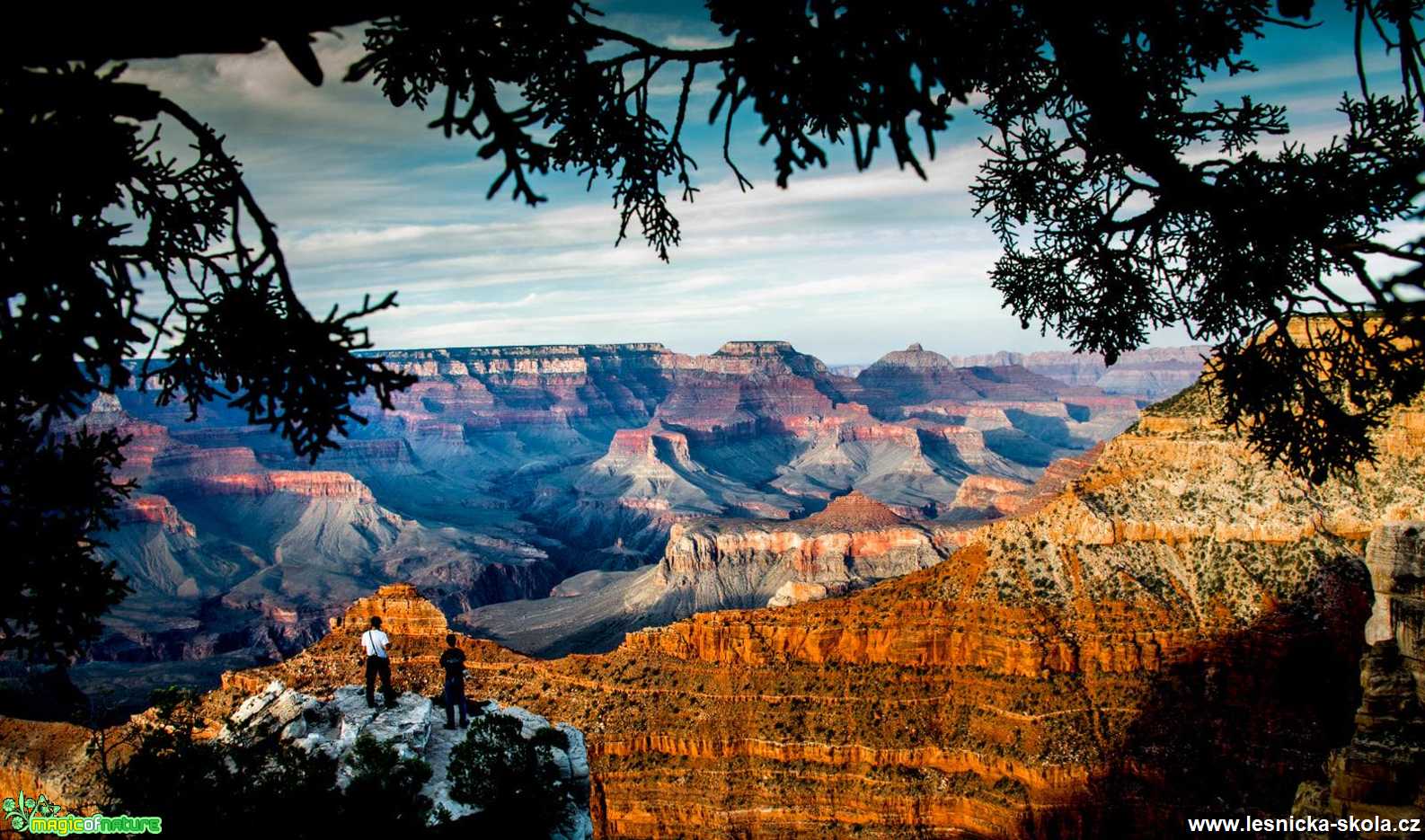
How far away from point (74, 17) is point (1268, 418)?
25.5ft

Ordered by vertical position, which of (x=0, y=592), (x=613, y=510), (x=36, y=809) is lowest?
(x=613, y=510)

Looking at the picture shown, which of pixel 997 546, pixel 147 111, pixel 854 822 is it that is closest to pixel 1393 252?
pixel 147 111

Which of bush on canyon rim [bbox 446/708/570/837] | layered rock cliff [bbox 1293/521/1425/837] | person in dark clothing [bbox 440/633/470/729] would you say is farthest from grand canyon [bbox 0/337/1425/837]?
layered rock cliff [bbox 1293/521/1425/837]

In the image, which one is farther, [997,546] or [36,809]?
[997,546]

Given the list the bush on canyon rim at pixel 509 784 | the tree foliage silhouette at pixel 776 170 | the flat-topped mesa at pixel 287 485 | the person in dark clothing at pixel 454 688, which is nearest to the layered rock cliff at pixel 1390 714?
the tree foliage silhouette at pixel 776 170

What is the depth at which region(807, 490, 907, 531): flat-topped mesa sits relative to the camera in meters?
87.5

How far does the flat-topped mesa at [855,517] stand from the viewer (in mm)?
87500

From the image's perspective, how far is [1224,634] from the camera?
25.9m

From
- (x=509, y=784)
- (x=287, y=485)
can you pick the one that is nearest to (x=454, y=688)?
(x=509, y=784)

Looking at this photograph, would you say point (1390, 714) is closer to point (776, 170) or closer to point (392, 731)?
point (776, 170)

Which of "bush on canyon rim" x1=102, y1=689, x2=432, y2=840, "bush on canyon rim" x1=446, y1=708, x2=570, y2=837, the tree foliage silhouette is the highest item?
the tree foliage silhouette

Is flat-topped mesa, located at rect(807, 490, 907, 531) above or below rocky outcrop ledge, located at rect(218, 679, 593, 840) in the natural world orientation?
below

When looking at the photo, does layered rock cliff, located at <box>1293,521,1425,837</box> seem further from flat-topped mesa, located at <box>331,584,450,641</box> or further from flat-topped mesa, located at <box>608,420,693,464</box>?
flat-topped mesa, located at <box>608,420,693,464</box>

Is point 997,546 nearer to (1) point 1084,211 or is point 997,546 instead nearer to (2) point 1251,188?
(1) point 1084,211
